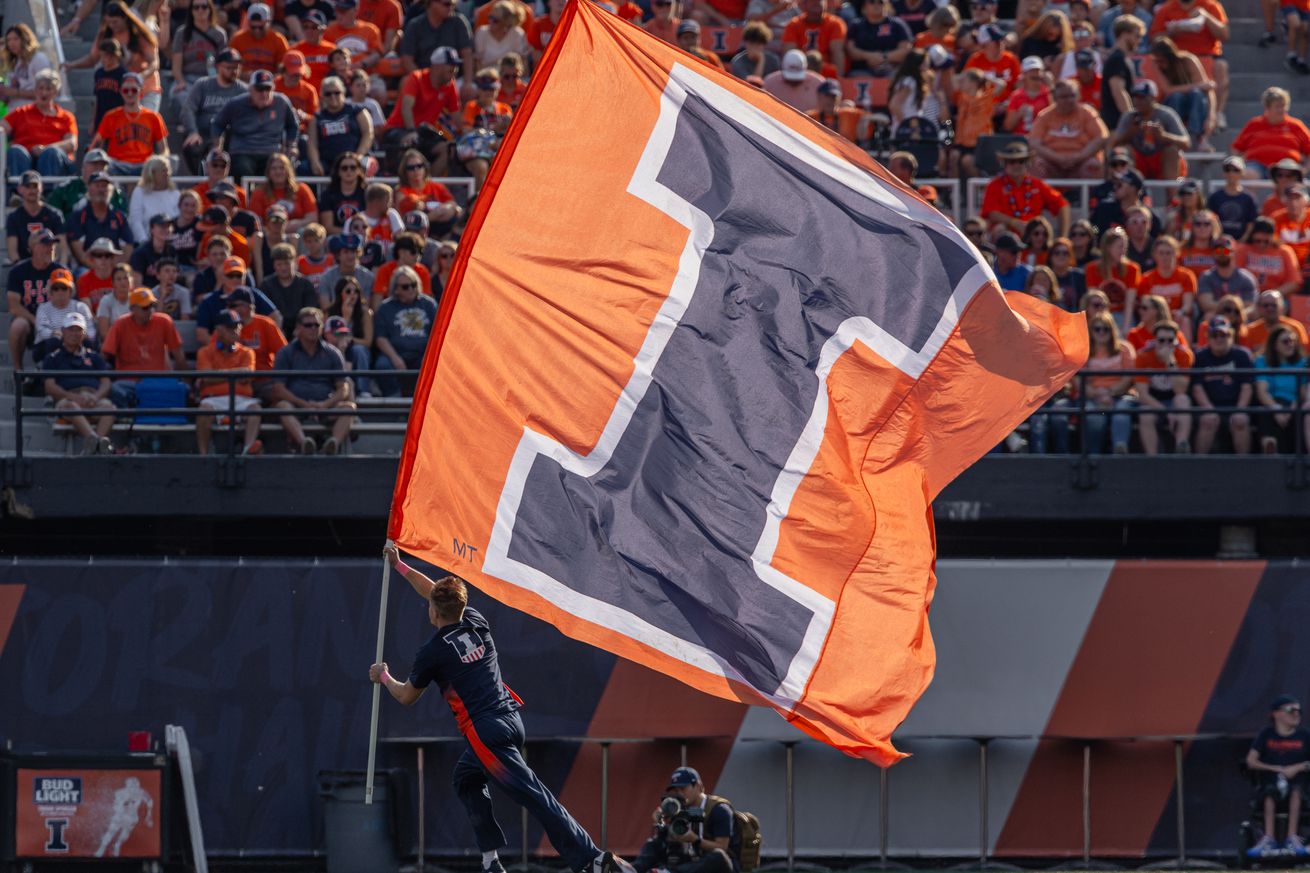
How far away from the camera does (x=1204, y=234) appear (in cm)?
1798

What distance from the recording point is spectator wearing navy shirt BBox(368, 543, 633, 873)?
11141 millimetres

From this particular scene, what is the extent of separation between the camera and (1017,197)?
18547 mm

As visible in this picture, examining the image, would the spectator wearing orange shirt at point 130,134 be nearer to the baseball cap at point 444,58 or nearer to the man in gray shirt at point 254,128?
the man in gray shirt at point 254,128

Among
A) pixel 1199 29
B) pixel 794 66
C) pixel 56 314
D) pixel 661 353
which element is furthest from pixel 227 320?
pixel 1199 29

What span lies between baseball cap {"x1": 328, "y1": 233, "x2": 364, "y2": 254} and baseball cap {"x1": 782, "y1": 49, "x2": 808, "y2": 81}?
433 cm

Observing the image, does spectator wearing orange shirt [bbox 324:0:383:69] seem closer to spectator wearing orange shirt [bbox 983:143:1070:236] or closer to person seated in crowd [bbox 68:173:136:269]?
person seated in crowd [bbox 68:173:136:269]

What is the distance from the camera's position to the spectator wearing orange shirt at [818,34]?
21062 mm

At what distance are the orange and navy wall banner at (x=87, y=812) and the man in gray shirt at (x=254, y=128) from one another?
21.2 feet

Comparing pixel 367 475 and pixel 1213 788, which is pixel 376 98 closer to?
pixel 367 475

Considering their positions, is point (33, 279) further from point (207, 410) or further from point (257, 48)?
point (257, 48)

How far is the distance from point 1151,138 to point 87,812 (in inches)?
421

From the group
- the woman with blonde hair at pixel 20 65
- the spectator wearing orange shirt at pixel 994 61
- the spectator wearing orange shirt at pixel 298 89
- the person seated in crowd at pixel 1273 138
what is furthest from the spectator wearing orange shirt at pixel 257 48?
the person seated in crowd at pixel 1273 138

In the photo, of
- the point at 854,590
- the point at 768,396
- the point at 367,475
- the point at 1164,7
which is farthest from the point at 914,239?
the point at 1164,7

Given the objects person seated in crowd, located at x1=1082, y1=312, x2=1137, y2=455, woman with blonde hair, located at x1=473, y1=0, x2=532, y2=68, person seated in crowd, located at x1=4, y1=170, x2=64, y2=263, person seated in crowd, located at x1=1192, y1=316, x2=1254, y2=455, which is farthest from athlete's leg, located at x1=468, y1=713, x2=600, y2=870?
woman with blonde hair, located at x1=473, y1=0, x2=532, y2=68
